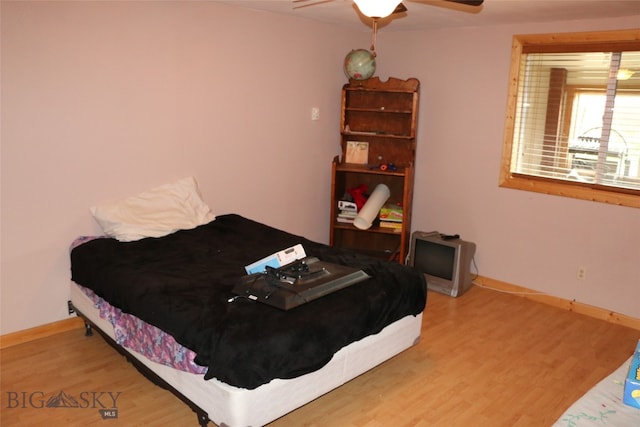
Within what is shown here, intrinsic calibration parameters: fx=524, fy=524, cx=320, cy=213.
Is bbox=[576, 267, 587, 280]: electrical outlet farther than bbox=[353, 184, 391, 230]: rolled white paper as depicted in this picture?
No

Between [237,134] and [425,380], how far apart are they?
2.44 m

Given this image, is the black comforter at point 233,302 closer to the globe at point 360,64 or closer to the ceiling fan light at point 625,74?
the globe at point 360,64

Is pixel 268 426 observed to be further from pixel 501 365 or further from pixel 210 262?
pixel 501 365

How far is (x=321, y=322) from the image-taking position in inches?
102

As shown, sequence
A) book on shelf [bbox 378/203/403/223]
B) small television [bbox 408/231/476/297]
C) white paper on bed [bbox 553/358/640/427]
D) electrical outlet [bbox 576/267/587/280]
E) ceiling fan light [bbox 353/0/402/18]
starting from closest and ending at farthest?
white paper on bed [bbox 553/358/640/427], ceiling fan light [bbox 353/0/402/18], electrical outlet [bbox 576/267/587/280], small television [bbox 408/231/476/297], book on shelf [bbox 378/203/403/223]

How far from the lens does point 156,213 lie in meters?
3.76

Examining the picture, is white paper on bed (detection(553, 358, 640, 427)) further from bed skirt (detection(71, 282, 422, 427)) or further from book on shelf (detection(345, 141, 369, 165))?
book on shelf (detection(345, 141, 369, 165))

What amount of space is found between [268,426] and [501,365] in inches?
61.9

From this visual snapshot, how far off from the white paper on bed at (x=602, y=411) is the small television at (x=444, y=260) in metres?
2.49

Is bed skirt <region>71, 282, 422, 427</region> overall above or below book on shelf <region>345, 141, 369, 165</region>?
below

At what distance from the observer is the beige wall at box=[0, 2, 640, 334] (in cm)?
328

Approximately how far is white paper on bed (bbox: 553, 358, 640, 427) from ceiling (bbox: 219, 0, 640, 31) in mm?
2311

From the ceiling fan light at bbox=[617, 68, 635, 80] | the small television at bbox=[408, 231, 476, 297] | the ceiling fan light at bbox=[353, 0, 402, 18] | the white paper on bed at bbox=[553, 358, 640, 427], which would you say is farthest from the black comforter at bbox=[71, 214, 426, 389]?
the ceiling fan light at bbox=[617, 68, 635, 80]

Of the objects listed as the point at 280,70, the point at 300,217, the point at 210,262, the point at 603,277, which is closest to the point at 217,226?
the point at 210,262
